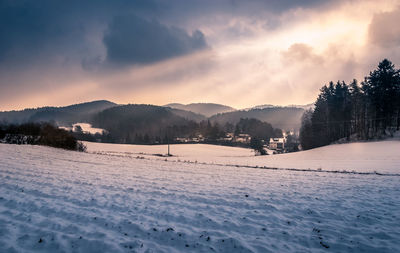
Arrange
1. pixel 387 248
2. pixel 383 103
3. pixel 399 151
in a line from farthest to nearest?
1. pixel 383 103
2. pixel 399 151
3. pixel 387 248

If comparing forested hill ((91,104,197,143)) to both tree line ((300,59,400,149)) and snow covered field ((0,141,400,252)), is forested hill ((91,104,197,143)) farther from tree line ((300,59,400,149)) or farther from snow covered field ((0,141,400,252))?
snow covered field ((0,141,400,252))

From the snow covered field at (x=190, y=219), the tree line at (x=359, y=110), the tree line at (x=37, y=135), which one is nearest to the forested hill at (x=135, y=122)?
the tree line at (x=359, y=110)

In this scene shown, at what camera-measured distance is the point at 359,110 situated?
153 feet

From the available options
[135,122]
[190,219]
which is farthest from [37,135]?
[135,122]

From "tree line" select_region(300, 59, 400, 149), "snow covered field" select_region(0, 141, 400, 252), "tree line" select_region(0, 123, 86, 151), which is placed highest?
"tree line" select_region(300, 59, 400, 149)

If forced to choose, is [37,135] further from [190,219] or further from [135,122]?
[135,122]

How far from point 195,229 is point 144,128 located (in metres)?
160

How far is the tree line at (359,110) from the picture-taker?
4159cm

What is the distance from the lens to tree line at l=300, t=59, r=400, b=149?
136 feet

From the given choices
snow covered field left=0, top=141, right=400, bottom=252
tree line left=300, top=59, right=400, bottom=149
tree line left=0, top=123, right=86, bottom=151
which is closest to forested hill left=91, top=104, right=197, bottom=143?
tree line left=300, top=59, right=400, bottom=149

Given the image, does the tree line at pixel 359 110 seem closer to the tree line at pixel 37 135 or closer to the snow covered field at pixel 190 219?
the snow covered field at pixel 190 219

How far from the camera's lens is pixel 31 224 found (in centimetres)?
529

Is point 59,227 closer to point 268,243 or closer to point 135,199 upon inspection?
point 135,199

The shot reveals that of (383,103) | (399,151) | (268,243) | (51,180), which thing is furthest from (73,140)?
(383,103)
